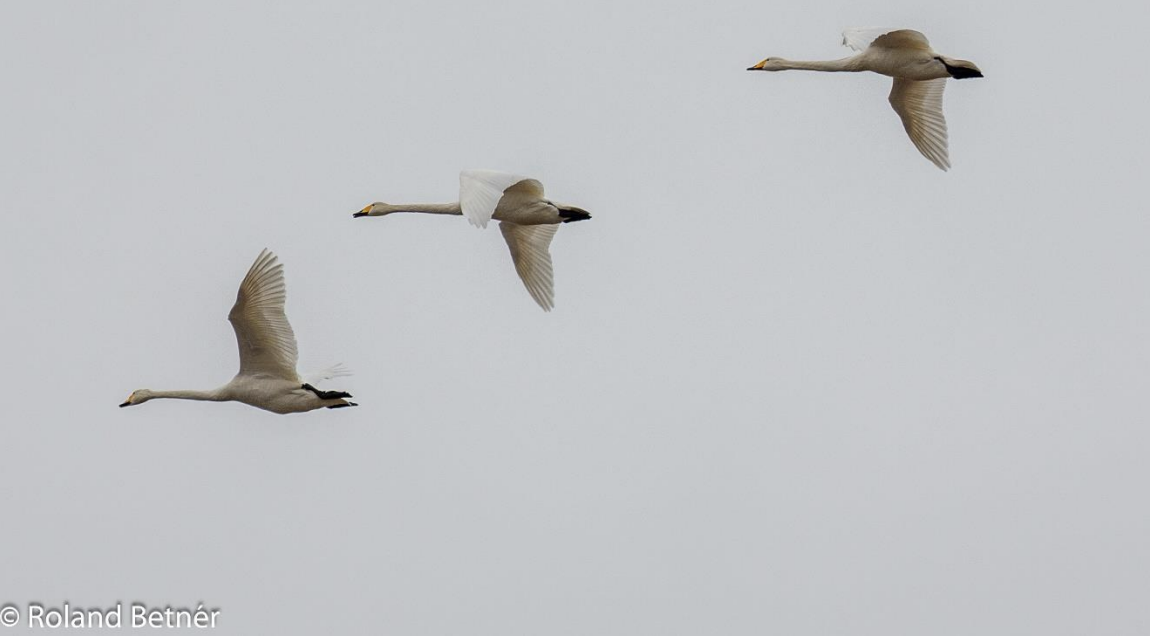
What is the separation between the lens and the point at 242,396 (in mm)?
28016

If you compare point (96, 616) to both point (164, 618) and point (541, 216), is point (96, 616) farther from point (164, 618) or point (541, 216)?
point (541, 216)

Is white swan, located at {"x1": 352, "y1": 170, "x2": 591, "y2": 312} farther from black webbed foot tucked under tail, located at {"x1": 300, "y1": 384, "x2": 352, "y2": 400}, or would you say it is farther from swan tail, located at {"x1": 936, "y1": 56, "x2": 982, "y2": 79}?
swan tail, located at {"x1": 936, "y1": 56, "x2": 982, "y2": 79}

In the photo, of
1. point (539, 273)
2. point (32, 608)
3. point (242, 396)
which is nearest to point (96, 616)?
point (32, 608)

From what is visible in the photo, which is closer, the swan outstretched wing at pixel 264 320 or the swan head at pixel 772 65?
the swan outstretched wing at pixel 264 320

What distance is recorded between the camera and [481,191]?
85.6 ft

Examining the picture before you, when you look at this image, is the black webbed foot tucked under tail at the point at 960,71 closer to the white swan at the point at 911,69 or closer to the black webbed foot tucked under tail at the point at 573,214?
the white swan at the point at 911,69

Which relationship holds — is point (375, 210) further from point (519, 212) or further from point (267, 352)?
point (267, 352)

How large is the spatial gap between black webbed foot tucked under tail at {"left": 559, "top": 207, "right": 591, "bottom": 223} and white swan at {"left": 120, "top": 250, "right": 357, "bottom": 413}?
171 inches

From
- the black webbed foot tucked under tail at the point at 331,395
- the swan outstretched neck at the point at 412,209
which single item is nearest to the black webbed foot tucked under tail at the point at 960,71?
the swan outstretched neck at the point at 412,209

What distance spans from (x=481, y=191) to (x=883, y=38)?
7.12 m

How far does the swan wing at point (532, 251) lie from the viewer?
30.9 meters

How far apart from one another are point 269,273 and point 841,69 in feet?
29.7

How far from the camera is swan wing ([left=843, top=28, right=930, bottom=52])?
28.6 metres

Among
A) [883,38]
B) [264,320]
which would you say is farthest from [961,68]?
[264,320]
